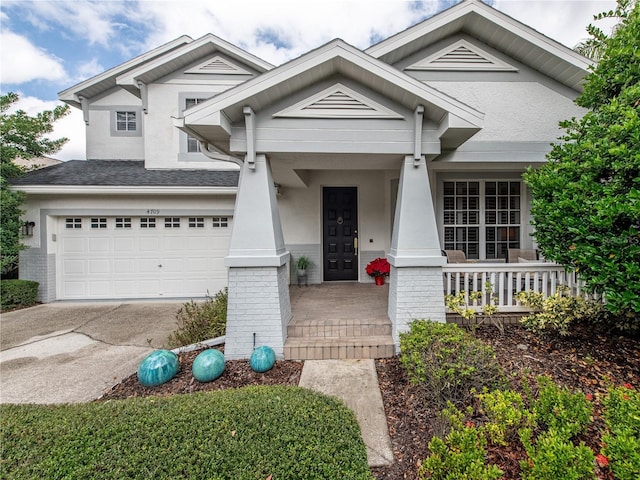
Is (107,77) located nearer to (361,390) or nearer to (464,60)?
(464,60)

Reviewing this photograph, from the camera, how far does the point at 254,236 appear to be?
14.0 ft

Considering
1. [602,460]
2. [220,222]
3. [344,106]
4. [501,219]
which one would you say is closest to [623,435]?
[602,460]

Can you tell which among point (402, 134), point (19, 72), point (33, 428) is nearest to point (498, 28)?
point (402, 134)

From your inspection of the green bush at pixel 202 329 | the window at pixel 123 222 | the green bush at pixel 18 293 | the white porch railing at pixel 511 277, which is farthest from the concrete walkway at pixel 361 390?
the green bush at pixel 18 293

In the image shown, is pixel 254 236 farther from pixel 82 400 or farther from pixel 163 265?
pixel 163 265

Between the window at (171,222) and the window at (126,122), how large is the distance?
4.18 meters

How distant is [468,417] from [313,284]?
5233 mm

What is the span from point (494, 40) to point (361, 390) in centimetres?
750

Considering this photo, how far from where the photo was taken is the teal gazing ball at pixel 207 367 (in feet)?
12.2

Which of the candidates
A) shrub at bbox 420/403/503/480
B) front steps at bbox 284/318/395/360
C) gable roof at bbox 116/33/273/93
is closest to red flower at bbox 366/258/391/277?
front steps at bbox 284/318/395/360

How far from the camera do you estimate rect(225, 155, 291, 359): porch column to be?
4.23 metres

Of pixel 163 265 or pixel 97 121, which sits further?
pixel 97 121

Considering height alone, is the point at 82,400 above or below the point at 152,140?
below

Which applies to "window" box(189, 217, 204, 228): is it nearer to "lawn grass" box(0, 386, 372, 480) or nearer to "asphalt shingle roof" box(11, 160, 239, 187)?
"asphalt shingle roof" box(11, 160, 239, 187)
